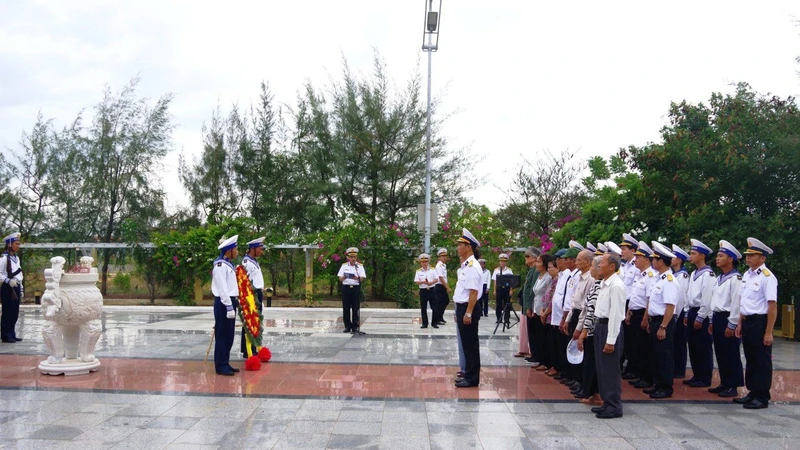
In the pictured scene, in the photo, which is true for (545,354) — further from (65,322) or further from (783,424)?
(65,322)

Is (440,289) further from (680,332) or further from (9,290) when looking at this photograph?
(9,290)

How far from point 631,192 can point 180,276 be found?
14.3m

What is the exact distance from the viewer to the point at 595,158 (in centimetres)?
2178

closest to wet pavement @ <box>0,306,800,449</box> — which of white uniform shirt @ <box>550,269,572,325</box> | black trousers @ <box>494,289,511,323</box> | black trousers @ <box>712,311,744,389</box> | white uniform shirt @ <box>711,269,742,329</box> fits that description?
black trousers @ <box>712,311,744,389</box>

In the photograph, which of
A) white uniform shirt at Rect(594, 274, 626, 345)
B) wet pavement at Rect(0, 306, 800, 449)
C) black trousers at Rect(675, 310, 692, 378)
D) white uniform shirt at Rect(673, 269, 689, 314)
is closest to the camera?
wet pavement at Rect(0, 306, 800, 449)

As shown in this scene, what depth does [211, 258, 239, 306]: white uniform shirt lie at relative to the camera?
25.5ft

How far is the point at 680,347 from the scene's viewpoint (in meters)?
8.48

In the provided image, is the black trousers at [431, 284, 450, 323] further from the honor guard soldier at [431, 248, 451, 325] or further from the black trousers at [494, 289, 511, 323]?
the black trousers at [494, 289, 511, 323]

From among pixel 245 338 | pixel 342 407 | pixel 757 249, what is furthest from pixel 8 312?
pixel 757 249

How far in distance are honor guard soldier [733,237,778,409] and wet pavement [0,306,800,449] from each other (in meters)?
0.22

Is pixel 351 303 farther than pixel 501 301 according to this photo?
No

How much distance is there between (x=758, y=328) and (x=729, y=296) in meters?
0.59

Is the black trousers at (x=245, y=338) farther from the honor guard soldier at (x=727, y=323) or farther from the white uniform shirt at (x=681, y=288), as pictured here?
the honor guard soldier at (x=727, y=323)

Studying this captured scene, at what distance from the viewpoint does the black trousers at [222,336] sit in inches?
312
